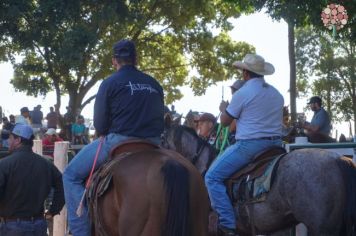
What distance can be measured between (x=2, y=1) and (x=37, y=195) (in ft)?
63.0

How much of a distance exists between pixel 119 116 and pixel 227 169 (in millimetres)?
2208

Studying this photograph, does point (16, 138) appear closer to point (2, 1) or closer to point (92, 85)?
point (2, 1)

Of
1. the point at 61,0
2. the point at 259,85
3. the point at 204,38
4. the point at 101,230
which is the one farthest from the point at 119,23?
the point at 101,230

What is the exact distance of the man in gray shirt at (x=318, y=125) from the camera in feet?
45.6

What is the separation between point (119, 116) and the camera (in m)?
7.54

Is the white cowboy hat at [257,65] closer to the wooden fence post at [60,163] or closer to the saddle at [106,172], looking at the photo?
the saddle at [106,172]

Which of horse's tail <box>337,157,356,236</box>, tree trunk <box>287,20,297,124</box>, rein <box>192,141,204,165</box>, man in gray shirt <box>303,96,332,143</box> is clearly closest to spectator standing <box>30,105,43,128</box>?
tree trunk <box>287,20,297,124</box>

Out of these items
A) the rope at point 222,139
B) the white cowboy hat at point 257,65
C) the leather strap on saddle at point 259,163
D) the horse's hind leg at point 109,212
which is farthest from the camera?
the rope at point 222,139

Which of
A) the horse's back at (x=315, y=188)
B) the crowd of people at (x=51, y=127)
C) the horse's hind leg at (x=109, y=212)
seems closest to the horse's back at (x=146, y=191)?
the horse's hind leg at (x=109, y=212)

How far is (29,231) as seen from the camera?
8.93 meters

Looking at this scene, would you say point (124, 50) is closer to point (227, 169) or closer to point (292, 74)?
point (227, 169)

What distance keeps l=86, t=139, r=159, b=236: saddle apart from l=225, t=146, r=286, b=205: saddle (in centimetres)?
196

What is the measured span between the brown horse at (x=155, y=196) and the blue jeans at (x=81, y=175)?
60 cm

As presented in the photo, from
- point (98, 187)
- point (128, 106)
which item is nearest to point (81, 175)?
point (98, 187)
